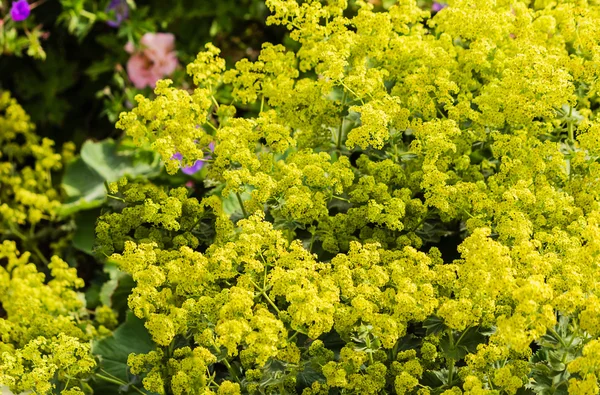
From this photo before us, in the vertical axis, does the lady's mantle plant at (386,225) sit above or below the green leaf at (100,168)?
→ above

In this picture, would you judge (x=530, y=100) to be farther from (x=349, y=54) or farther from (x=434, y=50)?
(x=349, y=54)

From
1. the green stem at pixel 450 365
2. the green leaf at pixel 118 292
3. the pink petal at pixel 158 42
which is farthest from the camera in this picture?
the pink petal at pixel 158 42

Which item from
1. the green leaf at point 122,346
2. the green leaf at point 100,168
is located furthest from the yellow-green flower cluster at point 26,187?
the green leaf at point 122,346

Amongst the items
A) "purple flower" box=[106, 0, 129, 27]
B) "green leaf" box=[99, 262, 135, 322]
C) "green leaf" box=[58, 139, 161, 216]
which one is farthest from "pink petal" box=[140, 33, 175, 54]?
"green leaf" box=[99, 262, 135, 322]

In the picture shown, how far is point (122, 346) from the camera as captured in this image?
2.12 metres

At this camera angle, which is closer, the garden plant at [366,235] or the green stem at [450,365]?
the garden plant at [366,235]

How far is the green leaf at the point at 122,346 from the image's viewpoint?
2.07 meters

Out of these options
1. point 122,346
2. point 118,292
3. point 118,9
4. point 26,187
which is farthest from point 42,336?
point 118,9

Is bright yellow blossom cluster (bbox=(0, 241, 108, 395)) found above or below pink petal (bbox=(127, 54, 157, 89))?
above

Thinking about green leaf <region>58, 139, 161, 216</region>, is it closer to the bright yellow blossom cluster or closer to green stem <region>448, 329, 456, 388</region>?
the bright yellow blossom cluster

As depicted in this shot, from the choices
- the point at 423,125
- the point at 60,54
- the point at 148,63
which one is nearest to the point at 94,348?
the point at 423,125

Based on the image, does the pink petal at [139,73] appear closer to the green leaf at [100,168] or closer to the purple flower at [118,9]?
the purple flower at [118,9]

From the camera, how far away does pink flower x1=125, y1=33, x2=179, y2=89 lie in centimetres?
347

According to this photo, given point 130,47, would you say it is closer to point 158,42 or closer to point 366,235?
point 158,42
